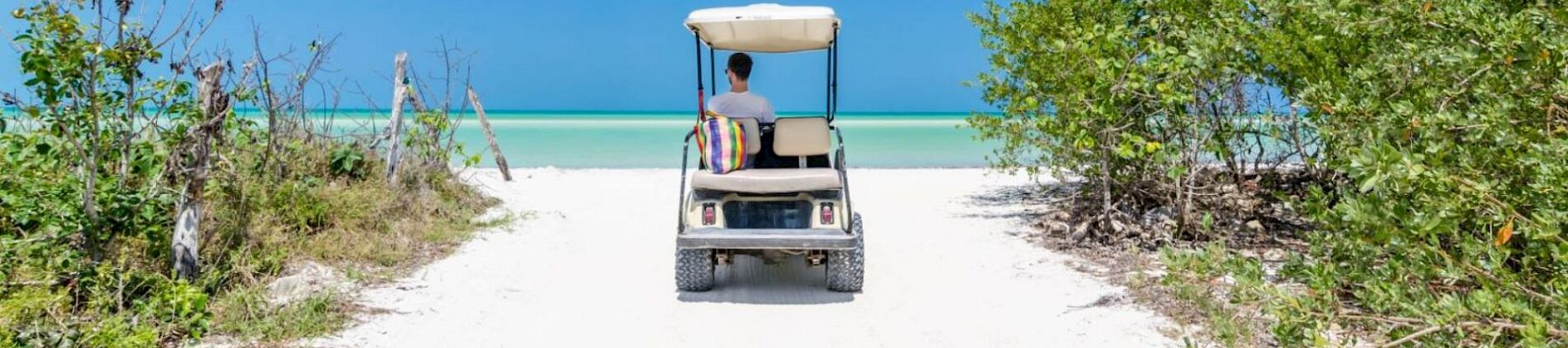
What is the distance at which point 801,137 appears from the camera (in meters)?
6.20

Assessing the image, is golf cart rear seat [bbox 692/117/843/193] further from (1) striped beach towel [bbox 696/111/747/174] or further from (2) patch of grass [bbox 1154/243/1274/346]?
(2) patch of grass [bbox 1154/243/1274/346]

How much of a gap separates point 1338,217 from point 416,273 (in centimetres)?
527

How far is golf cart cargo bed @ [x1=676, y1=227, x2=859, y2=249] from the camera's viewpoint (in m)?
5.59

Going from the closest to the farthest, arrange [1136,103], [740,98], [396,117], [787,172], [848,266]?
[787,172]
[848,266]
[740,98]
[1136,103]
[396,117]

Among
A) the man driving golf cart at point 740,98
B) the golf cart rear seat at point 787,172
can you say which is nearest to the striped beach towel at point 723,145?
the golf cart rear seat at point 787,172

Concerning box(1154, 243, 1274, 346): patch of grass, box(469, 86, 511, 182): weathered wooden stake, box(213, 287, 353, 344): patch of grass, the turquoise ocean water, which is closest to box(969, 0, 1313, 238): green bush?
box(1154, 243, 1274, 346): patch of grass

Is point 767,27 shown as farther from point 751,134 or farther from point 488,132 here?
point 488,132

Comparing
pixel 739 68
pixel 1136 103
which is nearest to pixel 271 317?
pixel 739 68

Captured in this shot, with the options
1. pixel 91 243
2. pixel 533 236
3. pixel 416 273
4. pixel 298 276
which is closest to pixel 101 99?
pixel 91 243

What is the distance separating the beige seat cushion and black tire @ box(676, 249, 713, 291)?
17.1 inches

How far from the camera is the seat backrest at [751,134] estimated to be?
20.1 ft

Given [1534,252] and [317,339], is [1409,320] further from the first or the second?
[317,339]

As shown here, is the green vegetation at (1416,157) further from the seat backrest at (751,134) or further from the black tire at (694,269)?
the black tire at (694,269)

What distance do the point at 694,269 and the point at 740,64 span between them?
48.2 inches
